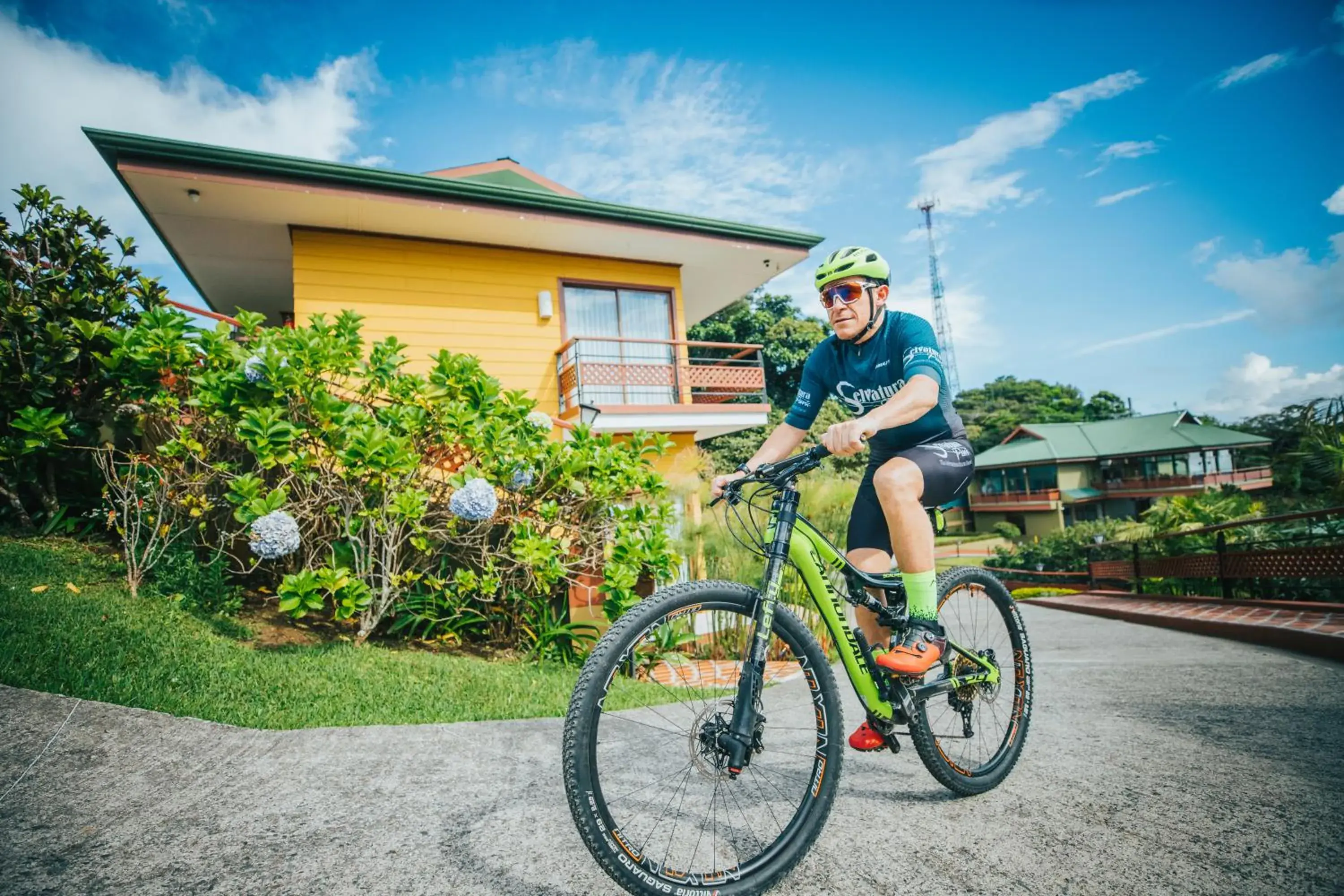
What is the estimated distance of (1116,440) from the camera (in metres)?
45.4

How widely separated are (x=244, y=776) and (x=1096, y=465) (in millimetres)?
53137

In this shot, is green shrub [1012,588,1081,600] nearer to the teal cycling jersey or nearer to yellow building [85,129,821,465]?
yellow building [85,129,821,465]

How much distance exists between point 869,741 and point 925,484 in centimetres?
98

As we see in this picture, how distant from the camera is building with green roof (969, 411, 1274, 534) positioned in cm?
4234

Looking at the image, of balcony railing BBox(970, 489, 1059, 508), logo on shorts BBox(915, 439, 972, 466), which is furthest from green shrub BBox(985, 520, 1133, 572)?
logo on shorts BBox(915, 439, 972, 466)

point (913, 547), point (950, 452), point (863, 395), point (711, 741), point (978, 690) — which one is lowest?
point (978, 690)

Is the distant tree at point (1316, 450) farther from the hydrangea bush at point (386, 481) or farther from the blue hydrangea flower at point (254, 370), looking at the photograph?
the blue hydrangea flower at point (254, 370)

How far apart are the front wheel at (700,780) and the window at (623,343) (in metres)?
8.76

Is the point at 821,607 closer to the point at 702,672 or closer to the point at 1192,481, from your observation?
the point at 702,672

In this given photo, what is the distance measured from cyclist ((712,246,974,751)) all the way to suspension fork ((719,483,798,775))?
0.20 m

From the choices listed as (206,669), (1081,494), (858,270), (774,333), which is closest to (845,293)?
(858,270)

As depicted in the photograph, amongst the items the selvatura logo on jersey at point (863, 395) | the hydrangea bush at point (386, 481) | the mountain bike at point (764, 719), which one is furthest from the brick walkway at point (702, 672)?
the selvatura logo on jersey at point (863, 395)

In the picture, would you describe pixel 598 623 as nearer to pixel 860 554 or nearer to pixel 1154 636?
pixel 860 554

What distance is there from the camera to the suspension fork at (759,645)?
1.85 metres
